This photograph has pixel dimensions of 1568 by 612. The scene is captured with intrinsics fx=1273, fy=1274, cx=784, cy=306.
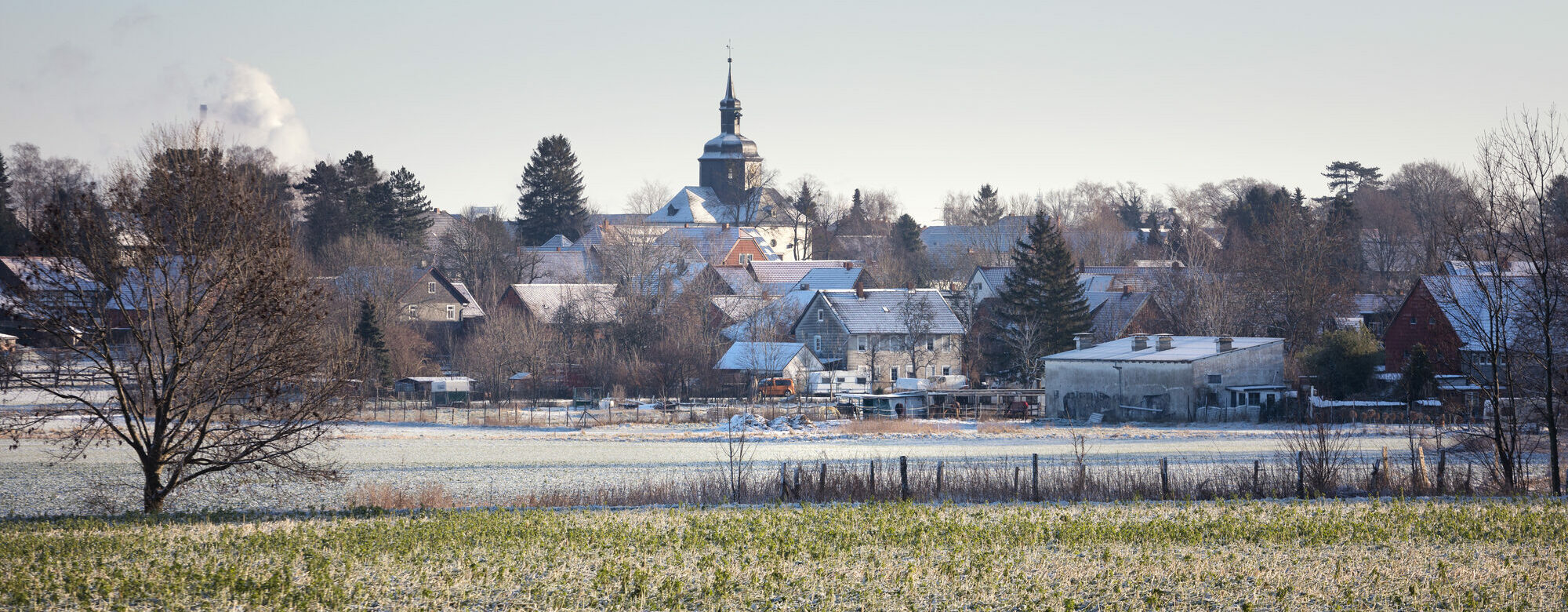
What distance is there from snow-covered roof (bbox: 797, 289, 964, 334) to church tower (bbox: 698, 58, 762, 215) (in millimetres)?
80810

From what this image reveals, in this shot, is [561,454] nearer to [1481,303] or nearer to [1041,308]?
[1481,303]

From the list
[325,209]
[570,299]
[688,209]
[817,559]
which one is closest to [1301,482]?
[817,559]

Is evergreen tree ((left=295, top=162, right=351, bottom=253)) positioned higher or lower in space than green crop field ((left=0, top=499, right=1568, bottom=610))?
higher

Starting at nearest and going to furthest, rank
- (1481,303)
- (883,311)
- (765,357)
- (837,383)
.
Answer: (1481,303) < (765,357) < (837,383) < (883,311)

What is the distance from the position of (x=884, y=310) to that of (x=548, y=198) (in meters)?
57.0

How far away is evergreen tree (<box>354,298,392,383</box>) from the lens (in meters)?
55.7

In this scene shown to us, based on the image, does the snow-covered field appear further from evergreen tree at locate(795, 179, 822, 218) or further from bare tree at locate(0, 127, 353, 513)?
evergreen tree at locate(795, 179, 822, 218)

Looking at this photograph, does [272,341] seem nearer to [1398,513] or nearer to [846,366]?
[1398,513]

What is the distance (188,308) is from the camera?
19750 mm

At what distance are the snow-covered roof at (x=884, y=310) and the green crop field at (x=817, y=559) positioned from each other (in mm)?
46236

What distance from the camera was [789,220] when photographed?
142 metres

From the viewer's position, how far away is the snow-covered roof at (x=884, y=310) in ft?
220

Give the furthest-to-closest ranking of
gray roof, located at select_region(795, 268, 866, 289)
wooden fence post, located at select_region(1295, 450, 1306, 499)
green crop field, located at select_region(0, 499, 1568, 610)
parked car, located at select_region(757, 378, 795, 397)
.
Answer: gray roof, located at select_region(795, 268, 866, 289) < parked car, located at select_region(757, 378, 795, 397) < wooden fence post, located at select_region(1295, 450, 1306, 499) < green crop field, located at select_region(0, 499, 1568, 610)

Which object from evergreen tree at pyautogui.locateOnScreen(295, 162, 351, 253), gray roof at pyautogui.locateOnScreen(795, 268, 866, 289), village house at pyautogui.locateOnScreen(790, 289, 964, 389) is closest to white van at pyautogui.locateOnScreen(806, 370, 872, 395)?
village house at pyautogui.locateOnScreen(790, 289, 964, 389)
